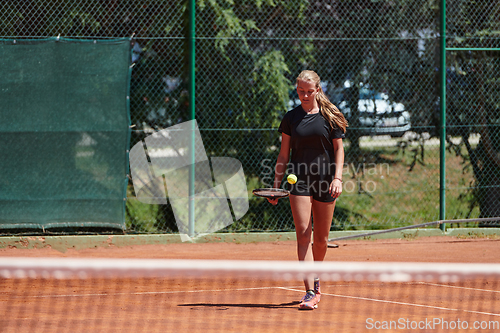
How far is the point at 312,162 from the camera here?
4.41m

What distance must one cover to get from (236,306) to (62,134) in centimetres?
398

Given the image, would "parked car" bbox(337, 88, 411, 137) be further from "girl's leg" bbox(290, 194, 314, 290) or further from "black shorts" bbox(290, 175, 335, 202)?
"girl's leg" bbox(290, 194, 314, 290)

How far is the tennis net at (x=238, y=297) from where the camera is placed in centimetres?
282

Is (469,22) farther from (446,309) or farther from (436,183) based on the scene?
(446,309)

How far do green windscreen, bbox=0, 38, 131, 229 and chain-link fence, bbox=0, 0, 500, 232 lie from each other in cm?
27

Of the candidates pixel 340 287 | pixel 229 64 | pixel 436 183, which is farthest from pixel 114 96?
pixel 436 183

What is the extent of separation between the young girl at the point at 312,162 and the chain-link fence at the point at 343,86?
3483 millimetres

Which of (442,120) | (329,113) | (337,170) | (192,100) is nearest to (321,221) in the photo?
(337,170)

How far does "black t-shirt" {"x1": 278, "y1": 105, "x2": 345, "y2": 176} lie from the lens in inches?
173

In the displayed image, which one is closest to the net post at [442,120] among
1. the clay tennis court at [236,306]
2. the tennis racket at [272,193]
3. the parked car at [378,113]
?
the parked car at [378,113]

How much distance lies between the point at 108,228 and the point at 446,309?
462 centimetres

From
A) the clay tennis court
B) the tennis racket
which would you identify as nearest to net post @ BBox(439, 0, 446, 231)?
the clay tennis court

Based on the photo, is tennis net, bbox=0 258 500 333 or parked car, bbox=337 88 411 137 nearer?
tennis net, bbox=0 258 500 333

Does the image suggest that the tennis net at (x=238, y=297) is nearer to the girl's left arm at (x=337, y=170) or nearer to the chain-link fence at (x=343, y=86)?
the girl's left arm at (x=337, y=170)
